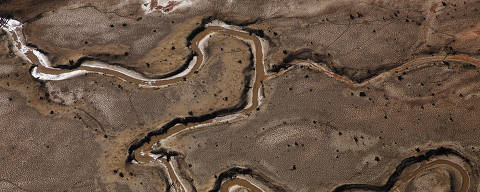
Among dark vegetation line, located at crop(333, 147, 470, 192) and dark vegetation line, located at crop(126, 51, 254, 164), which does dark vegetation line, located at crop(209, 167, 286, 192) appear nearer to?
dark vegetation line, located at crop(126, 51, 254, 164)

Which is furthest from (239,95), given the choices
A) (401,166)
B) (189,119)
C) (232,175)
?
(401,166)

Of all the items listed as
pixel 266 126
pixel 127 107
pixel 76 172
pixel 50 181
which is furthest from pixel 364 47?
pixel 50 181

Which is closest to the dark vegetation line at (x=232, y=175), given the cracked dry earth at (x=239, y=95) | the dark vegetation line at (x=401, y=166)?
the cracked dry earth at (x=239, y=95)

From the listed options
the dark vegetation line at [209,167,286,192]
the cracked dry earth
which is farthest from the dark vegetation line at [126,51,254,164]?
the dark vegetation line at [209,167,286,192]

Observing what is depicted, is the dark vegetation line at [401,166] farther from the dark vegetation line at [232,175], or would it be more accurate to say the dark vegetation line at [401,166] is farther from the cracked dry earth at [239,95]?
the dark vegetation line at [232,175]

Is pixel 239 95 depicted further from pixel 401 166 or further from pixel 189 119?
pixel 401 166

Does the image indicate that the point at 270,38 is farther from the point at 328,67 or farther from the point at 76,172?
the point at 76,172
